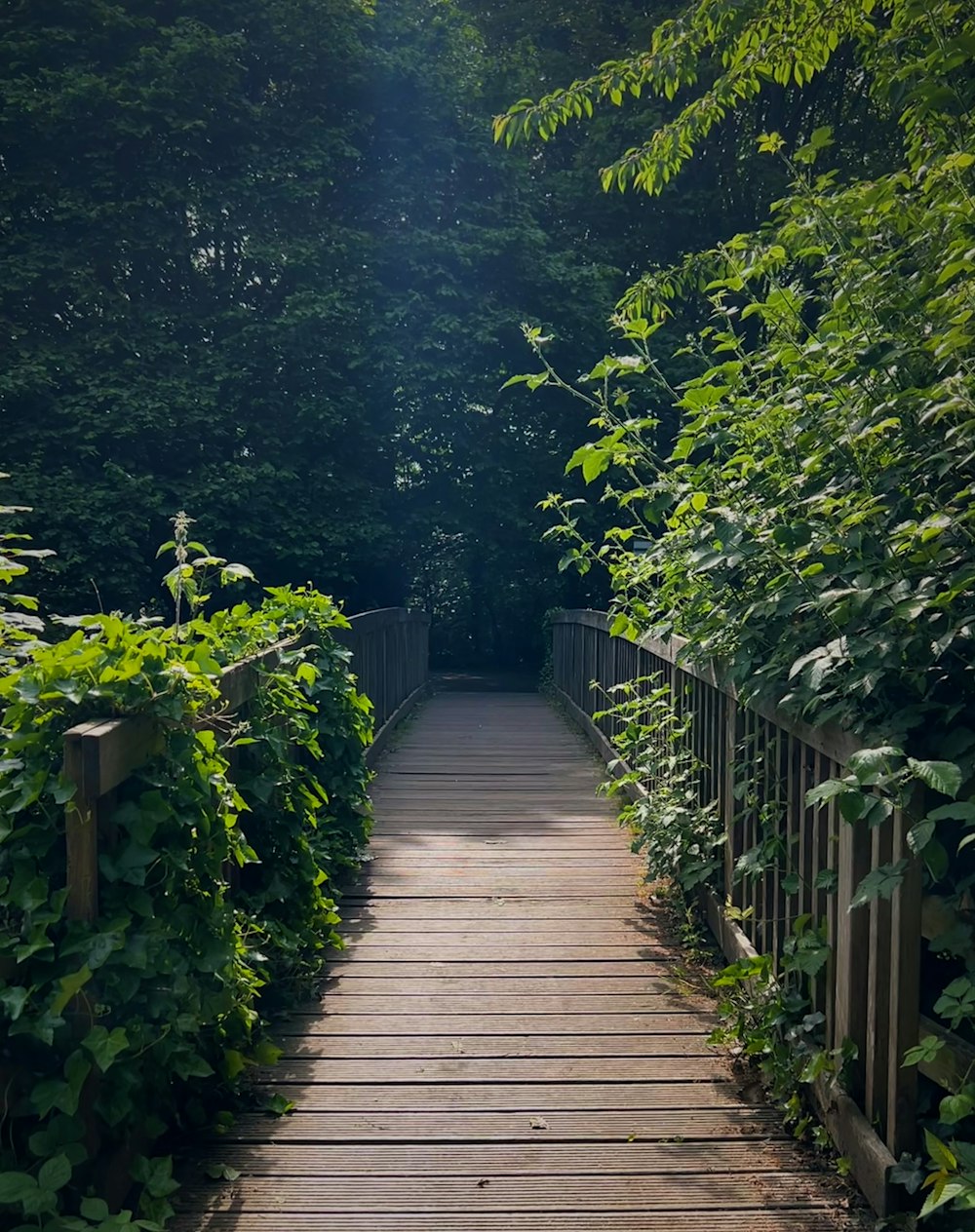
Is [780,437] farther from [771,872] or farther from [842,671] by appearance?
[771,872]

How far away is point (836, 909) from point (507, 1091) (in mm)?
1036

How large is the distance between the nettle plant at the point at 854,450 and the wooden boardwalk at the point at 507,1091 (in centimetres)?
63

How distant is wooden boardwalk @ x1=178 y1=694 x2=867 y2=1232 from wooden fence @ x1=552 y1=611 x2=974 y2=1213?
0.22 metres

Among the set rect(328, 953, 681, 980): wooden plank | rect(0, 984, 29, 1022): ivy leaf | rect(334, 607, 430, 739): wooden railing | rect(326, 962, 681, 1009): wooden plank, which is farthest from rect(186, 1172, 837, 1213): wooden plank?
rect(334, 607, 430, 739): wooden railing

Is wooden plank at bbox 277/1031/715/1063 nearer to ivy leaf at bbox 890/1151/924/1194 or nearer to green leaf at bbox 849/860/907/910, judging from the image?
ivy leaf at bbox 890/1151/924/1194

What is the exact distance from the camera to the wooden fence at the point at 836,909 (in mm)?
2260

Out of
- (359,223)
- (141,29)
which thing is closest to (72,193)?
(141,29)

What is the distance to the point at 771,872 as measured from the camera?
3.45 m

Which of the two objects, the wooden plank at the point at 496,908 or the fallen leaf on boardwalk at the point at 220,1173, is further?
the wooden plank at the point at 496,908

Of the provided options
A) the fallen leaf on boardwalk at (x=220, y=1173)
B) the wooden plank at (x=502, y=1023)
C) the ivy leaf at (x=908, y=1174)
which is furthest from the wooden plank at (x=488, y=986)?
the ivy leaf at (x=908, y=1174)

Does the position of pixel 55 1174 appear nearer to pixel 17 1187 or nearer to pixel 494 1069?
pixel 17 1187

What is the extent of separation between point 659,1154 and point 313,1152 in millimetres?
829

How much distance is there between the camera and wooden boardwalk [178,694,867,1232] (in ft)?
8.13

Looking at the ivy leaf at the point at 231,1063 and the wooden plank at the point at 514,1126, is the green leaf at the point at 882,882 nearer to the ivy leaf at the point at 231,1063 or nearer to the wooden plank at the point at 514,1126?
the wooden plank at the point at 514,1126
